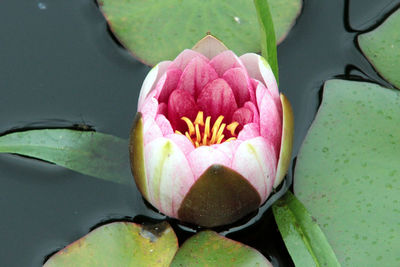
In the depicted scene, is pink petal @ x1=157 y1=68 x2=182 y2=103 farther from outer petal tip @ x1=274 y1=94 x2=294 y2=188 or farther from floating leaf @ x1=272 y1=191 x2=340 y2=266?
floating leaf @ x1=272 y1=191 x2=340 y2=266

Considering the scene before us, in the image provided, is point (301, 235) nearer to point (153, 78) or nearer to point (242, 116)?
point (242, 116)

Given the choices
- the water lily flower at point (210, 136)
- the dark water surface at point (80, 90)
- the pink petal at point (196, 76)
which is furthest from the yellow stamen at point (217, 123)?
the dark water surface at point (80, 90)

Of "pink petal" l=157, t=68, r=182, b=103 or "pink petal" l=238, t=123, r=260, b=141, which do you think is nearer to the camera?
"pink petal" l=238, t=123, r=260, b=141

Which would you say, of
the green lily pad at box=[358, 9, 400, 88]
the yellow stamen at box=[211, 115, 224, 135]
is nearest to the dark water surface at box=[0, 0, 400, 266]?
the green lily pad at box=[358, 9, 400, 88]

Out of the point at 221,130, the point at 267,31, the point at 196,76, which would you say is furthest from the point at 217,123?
the point at 267,31

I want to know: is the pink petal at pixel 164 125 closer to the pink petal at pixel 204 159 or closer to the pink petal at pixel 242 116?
the pink petal at pixel 204 159

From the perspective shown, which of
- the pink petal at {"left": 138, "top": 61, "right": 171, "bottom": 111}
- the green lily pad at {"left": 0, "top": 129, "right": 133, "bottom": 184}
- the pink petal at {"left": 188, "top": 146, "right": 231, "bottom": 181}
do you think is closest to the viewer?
the pink petal at {"left": 188, "top": 146, "right": 231, "bottom": 181}
